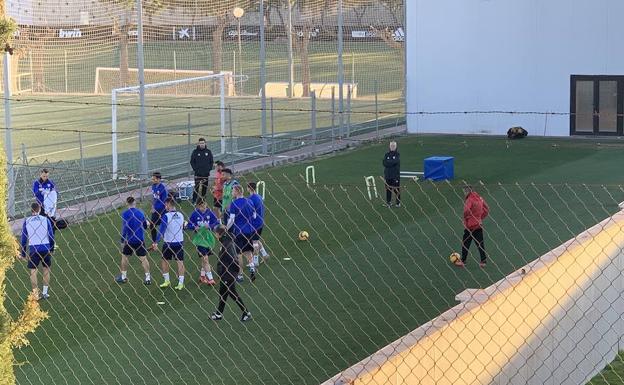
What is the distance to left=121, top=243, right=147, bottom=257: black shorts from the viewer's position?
58.0 feet

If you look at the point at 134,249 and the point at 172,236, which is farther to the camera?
the point at 134,249

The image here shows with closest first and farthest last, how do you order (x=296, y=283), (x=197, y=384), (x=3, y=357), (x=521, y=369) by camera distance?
(x=3, y=357)
(x=521, y=369)
(x=197, y=384)
(x=296, y=283)

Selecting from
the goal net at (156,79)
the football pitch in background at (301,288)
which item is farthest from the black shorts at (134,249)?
the goal net at (156,79)

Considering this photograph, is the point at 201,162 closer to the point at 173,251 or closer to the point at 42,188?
the point at 42,188

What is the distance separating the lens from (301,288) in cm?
1750

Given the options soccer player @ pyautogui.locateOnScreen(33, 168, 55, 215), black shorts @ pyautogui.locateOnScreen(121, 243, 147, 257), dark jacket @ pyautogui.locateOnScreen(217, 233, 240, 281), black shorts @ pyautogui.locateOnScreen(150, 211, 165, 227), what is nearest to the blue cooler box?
black shorts @ pyautogui.locateOnScreen(150, 211, 165, 227)

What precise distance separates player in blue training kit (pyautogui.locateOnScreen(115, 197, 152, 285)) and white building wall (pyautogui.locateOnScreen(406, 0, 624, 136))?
66.5ft

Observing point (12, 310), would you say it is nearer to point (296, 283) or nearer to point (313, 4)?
point (296, 283)

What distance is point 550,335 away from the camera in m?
11.3

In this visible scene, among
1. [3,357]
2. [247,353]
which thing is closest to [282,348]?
[247,353]

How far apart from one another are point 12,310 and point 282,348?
13.7 feet

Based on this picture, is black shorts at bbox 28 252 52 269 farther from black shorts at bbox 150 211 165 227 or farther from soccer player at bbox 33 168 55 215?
soccer player at bbox 33 168 55 215

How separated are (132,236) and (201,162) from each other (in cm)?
781

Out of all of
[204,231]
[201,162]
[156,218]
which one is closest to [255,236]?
[204,231]
